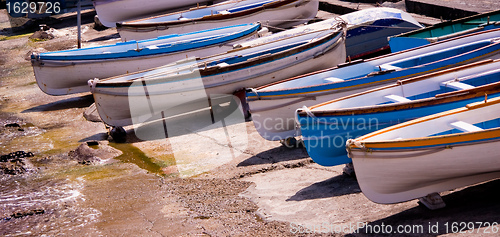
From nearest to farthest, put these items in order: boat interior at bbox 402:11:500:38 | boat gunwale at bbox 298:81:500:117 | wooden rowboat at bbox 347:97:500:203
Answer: wooden rowboat at bbox 347:97:500:203
boat gunwale at bbox 298:81:500:117
boat interior at bbox 402:11:500:38

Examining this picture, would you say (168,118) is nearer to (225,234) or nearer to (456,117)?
(225,234)

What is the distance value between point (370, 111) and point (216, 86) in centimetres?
432

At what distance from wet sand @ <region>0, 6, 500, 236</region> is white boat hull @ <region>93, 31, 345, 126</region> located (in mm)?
504

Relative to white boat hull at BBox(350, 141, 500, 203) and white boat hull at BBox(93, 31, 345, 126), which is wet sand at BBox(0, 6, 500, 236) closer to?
white boat hull at BBox(350, 141, 500, 203)

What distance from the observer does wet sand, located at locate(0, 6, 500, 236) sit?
20.7 feet

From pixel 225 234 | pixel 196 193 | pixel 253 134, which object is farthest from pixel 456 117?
pixel 253 134

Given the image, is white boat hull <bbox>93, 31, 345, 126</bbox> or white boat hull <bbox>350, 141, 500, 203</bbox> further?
white boat hull <bbox>93, 31, 345, 126</bbox>

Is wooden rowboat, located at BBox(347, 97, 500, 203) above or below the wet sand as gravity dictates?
above

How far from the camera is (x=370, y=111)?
692cm

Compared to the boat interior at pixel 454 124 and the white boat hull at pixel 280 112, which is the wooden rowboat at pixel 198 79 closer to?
the white boat hull at pixel 280 112

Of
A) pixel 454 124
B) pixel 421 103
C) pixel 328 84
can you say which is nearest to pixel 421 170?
pixel 454 124

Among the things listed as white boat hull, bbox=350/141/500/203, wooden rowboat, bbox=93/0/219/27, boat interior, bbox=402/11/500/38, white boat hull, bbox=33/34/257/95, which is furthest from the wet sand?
wooden rowboat, bbox=93/0/219/27

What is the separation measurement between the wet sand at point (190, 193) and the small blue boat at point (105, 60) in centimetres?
171

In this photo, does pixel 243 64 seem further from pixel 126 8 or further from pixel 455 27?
pixel 126 8
